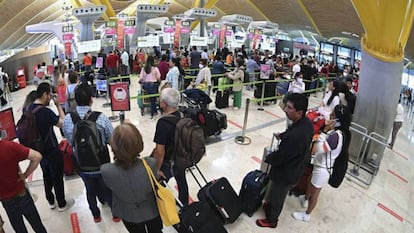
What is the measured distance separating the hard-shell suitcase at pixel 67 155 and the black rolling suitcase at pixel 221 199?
2.16 m

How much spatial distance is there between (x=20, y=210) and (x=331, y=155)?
12.0 ft

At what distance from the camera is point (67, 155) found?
436 centimetres

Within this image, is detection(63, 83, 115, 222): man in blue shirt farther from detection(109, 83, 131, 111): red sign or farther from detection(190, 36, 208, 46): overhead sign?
detection(190, 36, 208, 46): overhead sign

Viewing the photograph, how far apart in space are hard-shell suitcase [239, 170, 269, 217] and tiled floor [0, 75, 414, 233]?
0.54 ft

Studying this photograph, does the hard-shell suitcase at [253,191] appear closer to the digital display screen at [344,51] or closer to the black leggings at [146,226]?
the black leggings at [146,226]

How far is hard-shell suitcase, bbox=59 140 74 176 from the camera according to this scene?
4.21m

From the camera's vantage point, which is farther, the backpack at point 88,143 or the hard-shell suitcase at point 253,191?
the hard-shell suitcase at point 253,191

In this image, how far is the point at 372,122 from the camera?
19.3 feet

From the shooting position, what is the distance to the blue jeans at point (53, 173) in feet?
11.4

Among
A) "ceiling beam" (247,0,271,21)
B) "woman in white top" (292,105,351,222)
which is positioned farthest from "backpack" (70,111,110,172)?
"ceiling beam" (247,0,271,21)

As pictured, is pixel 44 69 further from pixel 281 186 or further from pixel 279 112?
pixel 281 186

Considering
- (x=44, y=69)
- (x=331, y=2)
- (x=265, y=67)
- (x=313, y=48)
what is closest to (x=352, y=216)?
(x=265, y=67)

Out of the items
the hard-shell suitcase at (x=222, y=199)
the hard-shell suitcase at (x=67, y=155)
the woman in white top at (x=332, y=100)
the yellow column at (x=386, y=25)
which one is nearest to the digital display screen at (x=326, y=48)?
the yellow column at (x=386, y=25)

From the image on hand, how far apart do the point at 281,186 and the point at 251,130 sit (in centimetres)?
393
